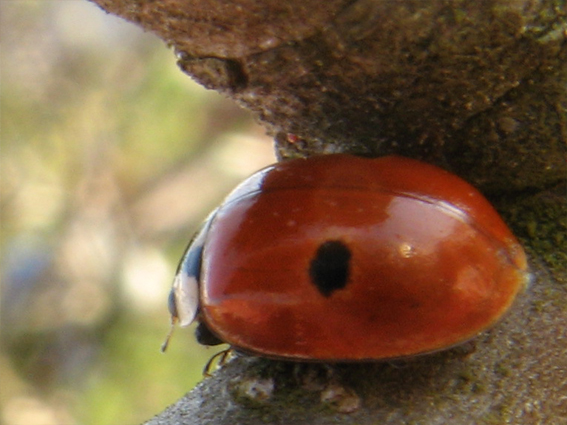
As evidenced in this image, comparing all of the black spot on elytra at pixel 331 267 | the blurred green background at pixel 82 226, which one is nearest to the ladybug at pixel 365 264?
the black spot on elytra at pixel 331 267

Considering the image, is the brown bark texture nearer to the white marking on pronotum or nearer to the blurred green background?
the white marking on pronotum

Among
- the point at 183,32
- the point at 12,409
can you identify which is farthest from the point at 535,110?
the point at 12,409

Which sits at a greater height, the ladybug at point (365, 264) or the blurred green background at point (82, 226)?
the ladybug at point (365, 264)

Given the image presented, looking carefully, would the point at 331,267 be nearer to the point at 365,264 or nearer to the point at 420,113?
the point at 365,264

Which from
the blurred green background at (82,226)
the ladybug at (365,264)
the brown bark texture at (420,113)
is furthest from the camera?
the blurred green background at (82,226)

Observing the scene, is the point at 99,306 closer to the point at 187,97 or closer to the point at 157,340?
the point at 157,340

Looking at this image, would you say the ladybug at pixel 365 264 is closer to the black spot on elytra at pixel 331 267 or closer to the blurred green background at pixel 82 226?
the black spot on elytra at pixel 331 267

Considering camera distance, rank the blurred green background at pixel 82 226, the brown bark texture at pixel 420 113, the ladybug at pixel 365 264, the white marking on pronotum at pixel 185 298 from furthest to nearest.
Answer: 1. the blurred green background at pixel 82 226
2. the white marking on pronotum at pixel 185 298
3. the ladybug at pixel 365 264
4. the brown bark texture at pixel 420 113
